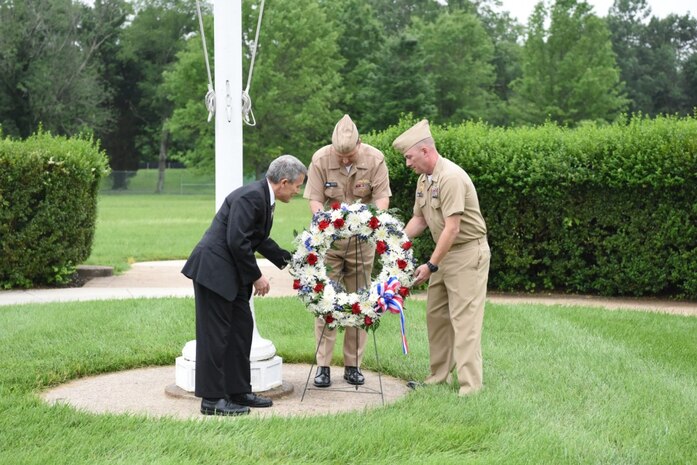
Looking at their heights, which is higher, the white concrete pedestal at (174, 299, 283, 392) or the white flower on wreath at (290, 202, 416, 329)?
the white flower on wreath at (290, 202, 416, 329)

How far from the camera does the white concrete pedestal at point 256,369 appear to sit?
6.77m

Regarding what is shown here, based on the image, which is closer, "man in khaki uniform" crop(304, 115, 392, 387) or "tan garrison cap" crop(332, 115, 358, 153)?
"tan garrison cap" crop(332, 115, 358, 153)

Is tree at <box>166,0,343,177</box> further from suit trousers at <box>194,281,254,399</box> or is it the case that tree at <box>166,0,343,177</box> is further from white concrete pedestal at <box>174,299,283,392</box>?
suit trousers at <box>194,281,254,399</box>

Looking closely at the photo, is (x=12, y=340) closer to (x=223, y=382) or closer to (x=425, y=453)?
(x=223, y=382)

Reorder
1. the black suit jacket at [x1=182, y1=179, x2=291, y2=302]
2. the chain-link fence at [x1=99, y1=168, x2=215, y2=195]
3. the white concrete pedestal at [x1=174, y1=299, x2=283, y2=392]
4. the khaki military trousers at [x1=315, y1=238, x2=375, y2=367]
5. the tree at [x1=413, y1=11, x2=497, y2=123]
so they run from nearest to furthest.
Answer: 1. the black suit jacket at [x1=182, y1=179, x2=291, y2=302]
2. the white concrete pedestal at [x1=174, y1=299, x2=283, y2=392]
3. the khaki military trousers at [x1=315, y1=238, x2=375, y2=367]
4. the tree at [x1=413, y1=11, x2=497, y2=123]
5. the chain-link fence at [x1=99, y1=168, x2=215, y2=195]

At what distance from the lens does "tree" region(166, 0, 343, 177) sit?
163ft

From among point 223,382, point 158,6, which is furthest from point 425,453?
point 158,6

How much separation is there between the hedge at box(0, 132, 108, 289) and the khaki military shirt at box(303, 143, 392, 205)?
634cm

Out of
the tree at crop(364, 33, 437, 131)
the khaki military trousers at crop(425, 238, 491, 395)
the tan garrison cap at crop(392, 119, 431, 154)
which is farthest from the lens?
the tree at crop(364, 33, 437, 131)

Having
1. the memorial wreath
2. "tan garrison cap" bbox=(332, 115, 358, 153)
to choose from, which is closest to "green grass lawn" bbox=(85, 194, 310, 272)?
"tan garrison cap" bbox=(332, 115, 358, 153)

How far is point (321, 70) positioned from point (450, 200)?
46372mm

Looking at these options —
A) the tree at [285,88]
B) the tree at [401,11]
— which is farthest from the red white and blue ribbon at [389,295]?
the tree at [401,11]

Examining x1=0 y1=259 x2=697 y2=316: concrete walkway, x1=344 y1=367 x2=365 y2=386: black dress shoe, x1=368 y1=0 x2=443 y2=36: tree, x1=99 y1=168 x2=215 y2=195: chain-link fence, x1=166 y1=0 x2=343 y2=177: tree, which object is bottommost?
x1=99 y1=168 x2=215 y2=195: chain-link fence

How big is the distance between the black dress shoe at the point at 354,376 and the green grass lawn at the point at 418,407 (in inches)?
20.5
